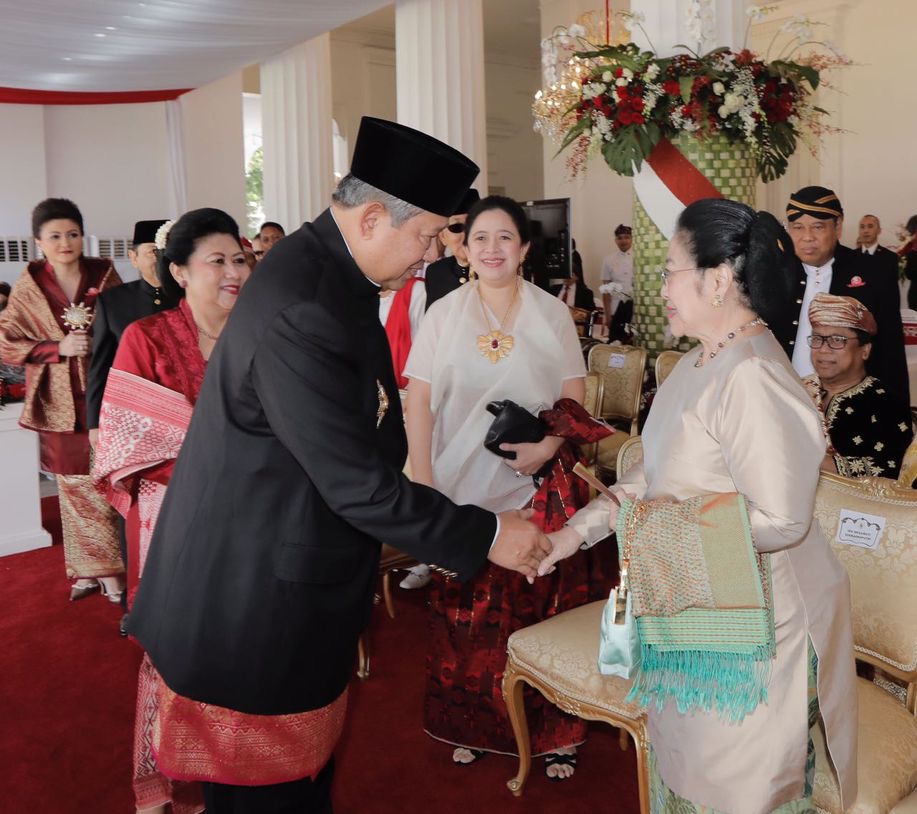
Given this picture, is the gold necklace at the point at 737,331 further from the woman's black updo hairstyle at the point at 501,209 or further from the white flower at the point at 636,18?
the white flower at the point at 636,18

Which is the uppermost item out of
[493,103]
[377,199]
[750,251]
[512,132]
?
[493,103]

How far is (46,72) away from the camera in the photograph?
7332 millimetres

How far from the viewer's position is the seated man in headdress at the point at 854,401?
2922mm

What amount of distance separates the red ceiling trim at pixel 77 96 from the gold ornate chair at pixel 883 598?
8.00 m

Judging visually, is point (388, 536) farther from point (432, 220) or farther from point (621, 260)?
point (621, 260)

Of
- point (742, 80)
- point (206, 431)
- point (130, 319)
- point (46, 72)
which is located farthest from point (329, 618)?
point (46, 72)

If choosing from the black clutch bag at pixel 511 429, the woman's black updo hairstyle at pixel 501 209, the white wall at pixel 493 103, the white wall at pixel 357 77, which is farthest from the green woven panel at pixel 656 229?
the white wall at pixel 493 103

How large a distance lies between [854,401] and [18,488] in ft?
13.6

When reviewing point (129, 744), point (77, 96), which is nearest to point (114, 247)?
point (77, 96)

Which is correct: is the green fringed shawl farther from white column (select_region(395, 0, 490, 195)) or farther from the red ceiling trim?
the red ceiling trim

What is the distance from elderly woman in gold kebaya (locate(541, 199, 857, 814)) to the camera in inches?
61.1

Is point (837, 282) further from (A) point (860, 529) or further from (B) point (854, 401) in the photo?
(A) point (860, 529)

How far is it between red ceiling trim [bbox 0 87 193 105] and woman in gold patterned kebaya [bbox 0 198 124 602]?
4575 mm

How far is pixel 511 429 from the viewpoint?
260cm
